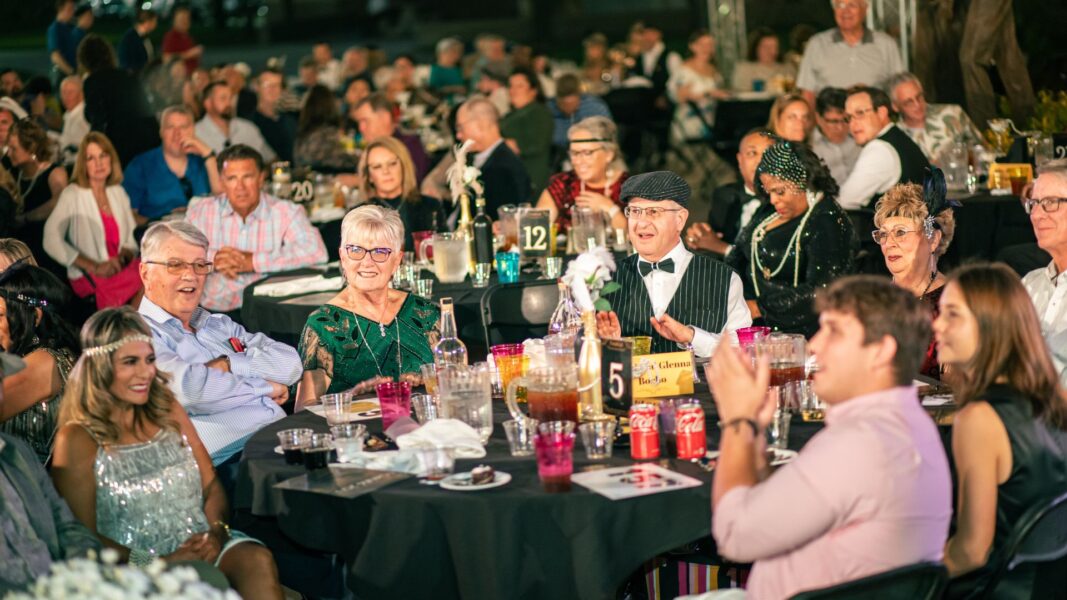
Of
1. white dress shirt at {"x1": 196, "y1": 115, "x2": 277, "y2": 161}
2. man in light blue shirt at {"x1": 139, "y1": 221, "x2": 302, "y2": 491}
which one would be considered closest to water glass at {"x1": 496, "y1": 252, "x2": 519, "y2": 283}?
man in light blue shirt at {"x1": 139, "y1": 221, "x2": 302, "y2": 491}

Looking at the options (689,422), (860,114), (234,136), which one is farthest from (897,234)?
(234,136)

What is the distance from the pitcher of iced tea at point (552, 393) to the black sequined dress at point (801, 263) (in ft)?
7.46

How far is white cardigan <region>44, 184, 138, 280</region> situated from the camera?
736 centimetres

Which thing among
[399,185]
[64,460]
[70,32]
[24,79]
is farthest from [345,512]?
[24,79]

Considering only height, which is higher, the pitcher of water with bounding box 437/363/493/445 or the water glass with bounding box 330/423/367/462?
the pitcher of water with bounding box 437/363/493/445

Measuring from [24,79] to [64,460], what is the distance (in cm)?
1265

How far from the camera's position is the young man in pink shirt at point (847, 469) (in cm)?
246

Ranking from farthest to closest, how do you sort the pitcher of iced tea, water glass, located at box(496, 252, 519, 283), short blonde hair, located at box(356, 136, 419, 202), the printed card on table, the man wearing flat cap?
short blonde hair, located at box(356, 136, 419, 202) < water glass, located at box(496, 252, 519, 283) < the man wearing flat cap < the pitcher of iced tea < the printed card on table

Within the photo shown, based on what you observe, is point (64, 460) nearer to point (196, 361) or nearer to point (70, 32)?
point (196, 361)

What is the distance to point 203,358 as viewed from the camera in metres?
4.16

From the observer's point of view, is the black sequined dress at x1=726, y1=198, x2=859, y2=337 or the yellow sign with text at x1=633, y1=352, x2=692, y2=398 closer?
the yellow sign with text at x1=633, y1=352, x2=692, y2=398

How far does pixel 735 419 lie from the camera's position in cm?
264

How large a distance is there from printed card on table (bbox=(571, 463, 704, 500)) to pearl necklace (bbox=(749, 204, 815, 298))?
2500 millimetres

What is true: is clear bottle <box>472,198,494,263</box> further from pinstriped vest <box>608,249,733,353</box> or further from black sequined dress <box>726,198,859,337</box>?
pinstriped vest <box>608,249,733,353</box>
